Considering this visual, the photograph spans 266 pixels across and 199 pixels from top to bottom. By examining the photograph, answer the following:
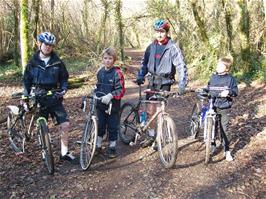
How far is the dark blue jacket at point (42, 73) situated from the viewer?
5.57 m

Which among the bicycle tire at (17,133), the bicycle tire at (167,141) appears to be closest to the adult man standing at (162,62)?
the bicycle tire at (167,141)

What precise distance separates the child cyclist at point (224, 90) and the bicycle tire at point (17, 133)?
3182 mm

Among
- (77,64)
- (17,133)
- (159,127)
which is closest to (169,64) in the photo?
(159,127)

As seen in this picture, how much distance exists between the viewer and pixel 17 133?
6199 mm

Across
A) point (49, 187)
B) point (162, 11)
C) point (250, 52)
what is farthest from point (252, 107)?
point (162, 11)

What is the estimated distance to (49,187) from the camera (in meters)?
5.21

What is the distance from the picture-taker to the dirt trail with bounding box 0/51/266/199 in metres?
5.12

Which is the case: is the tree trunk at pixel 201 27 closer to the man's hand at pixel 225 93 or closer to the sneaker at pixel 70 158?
the man's hand at pixel 225 93

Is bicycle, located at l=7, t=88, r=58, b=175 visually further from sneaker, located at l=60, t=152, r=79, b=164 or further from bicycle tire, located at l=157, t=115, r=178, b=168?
bicycle tire, located at l=157, t=115, r=178, b=168

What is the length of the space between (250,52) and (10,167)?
9950 millimetres

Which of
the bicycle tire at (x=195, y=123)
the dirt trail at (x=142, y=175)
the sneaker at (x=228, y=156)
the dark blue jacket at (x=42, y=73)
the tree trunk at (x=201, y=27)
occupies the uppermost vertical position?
the tree trunk at (x=201, y=27)

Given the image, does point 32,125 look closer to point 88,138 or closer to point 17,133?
point 17,133

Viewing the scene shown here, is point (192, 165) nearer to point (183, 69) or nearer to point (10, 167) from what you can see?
point (183, 69)

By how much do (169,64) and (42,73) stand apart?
207 centimetres
